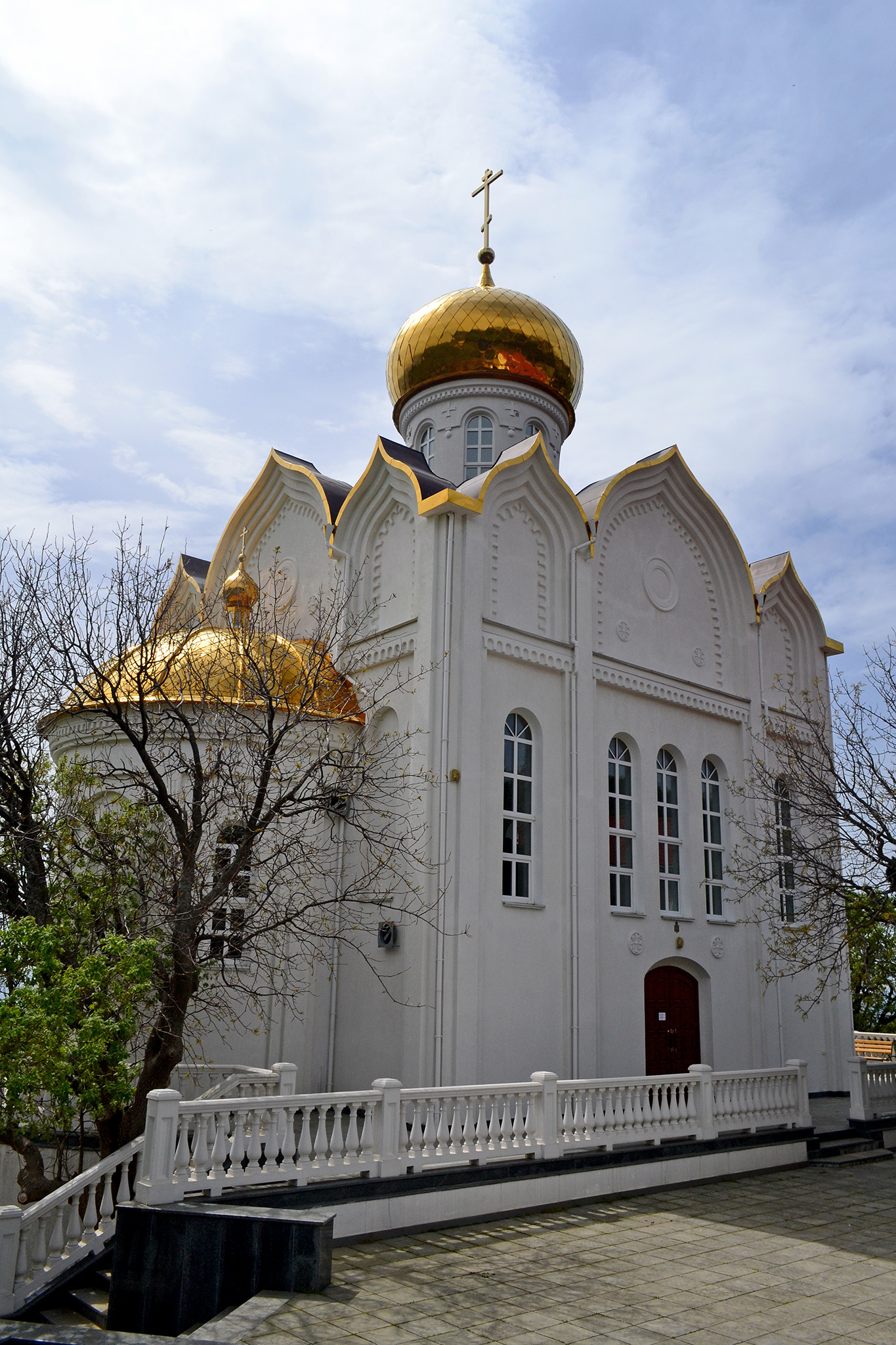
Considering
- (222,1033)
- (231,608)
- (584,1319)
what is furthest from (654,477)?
(584,1319)

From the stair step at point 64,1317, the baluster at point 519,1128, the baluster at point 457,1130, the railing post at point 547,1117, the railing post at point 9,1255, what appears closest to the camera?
the railing post at point 9,1255

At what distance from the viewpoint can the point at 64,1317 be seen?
6.90 metres

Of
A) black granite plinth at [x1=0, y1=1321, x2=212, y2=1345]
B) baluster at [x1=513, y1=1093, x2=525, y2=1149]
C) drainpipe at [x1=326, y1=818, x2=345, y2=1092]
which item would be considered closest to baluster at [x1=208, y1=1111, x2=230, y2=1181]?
baluster at [x1=513, y1=1093, x2=525, y2=1149]

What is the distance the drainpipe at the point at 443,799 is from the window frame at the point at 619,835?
2846 mm

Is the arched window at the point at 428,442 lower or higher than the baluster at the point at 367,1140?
higher

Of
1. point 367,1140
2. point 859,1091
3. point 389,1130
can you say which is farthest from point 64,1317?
point 859,1091

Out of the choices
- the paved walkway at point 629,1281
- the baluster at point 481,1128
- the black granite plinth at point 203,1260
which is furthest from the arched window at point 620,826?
the black granite plinth at point 203,1260

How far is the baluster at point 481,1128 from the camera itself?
8766 millimetres

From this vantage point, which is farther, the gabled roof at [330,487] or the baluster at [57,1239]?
the gabled roof at [330,487]

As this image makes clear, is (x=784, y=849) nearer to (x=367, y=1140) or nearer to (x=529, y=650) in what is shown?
(x=529, y=650)

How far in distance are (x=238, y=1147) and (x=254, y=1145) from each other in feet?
0.44

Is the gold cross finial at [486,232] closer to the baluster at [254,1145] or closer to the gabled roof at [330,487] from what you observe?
the gabled roof at [330,487]

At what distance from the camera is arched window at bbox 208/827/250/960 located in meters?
8.24

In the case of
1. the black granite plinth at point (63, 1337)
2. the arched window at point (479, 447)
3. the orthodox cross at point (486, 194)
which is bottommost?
the black granite plinth at point (63, 1337)
